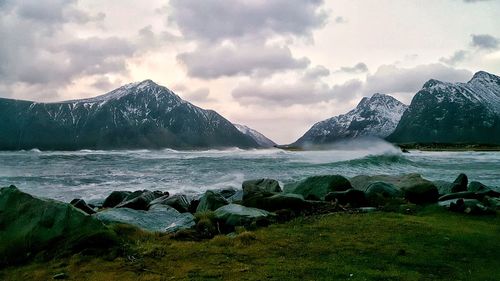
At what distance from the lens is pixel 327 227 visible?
14289mm

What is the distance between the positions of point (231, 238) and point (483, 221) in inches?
364

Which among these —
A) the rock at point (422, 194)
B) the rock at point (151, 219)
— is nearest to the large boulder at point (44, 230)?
the rock at point (151, 219)

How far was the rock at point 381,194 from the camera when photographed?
19.5m

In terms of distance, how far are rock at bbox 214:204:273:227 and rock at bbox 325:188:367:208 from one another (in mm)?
4881

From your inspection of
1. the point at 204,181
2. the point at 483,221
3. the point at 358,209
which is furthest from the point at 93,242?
the point at 204,181

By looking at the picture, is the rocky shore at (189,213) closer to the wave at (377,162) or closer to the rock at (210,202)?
the rock at (210,202)

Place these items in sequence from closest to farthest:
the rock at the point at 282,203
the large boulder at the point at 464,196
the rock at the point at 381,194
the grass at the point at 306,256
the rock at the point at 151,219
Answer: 1. the grass at the point at 306,256
2. the rock at the point at 151,219
3. the rock at the point at 282,203
4. the rock at the point at 381,194
5. the large boulder at the point at 464,196

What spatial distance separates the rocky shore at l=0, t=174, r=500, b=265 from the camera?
39.2 feet

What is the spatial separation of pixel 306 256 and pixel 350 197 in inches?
358

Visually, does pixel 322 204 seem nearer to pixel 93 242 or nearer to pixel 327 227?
A: pixel 327 227

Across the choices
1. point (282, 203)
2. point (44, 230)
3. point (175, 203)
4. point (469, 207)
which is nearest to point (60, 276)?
point (44, 230)

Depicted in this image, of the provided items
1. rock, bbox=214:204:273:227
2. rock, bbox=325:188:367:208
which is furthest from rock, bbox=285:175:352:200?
rock, bbox=214:204:273:227

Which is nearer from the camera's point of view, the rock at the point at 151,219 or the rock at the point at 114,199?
the rock at the point at 151,219

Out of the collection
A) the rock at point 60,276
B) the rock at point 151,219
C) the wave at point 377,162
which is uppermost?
the wave at point 377,162
